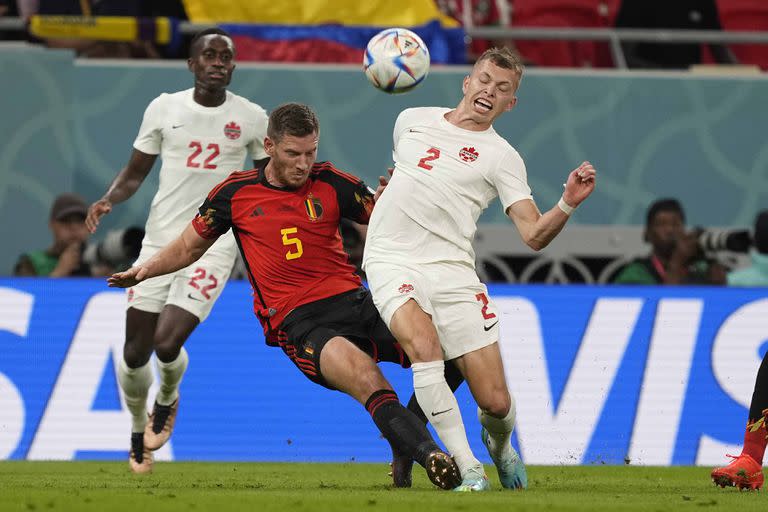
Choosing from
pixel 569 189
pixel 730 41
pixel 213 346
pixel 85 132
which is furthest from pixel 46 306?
pixel 730 41

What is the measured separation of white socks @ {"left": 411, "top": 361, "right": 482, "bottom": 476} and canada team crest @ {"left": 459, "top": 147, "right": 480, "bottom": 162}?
1.20m

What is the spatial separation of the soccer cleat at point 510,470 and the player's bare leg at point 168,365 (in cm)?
Answer: 285

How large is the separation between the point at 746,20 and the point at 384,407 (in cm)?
1052

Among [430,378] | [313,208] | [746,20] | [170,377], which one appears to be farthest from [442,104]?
[430,378]

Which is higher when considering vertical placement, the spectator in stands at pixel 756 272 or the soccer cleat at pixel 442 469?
the spectator in stands at pixel 756 272

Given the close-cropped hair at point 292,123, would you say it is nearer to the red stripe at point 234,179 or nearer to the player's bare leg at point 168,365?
the red stripe at point 234,179

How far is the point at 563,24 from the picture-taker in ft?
52.3

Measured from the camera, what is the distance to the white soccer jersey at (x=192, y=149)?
10.4 m

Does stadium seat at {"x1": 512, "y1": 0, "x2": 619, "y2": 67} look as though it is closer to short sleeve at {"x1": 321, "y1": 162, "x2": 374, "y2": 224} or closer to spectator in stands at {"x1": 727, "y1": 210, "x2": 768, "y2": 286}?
spectator in stands at {"x1": 727, "y1": 210, "x2": 768, "y2": 286}

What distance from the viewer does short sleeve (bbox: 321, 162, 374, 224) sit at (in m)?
8.37

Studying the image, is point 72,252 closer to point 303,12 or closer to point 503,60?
point 303,12

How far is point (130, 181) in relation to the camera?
10.4 metres

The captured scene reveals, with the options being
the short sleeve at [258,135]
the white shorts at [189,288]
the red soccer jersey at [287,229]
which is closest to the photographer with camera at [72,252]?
the white shorts at [189,288]

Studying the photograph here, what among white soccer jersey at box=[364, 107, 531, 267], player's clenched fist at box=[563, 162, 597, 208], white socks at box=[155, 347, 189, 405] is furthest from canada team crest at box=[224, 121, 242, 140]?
player's clenched fist at box=[563, 162, 597, 208]
